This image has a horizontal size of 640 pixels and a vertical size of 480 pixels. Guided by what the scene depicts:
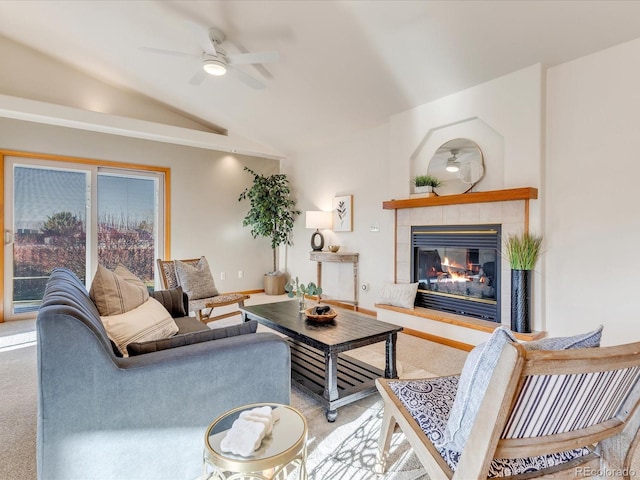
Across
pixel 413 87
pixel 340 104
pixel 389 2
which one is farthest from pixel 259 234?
pixel 389 2

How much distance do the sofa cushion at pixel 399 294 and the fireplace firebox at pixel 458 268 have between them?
0.47 ft

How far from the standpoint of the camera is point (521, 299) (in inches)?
119

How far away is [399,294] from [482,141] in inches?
74.4

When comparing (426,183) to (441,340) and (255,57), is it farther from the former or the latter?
(255,57)

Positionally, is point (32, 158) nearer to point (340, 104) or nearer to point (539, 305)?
point (340, 104)

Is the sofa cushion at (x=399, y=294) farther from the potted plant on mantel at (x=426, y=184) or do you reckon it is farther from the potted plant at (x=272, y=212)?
the potted plant at (x=272, y=212)

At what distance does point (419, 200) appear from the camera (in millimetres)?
3891

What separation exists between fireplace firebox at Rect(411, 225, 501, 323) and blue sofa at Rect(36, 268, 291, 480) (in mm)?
2658

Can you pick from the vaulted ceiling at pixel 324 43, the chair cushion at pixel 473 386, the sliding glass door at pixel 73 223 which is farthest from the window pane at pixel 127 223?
the chair cushion at pixel 473 386

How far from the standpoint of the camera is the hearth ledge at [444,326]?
3.26 metres

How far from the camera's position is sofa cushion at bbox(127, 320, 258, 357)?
147cm

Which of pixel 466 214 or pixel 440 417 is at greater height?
pixel 466 214

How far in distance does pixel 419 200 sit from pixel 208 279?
2580mm

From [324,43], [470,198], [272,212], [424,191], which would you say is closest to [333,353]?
[470,198]
